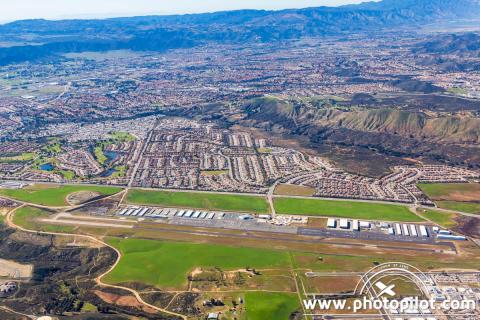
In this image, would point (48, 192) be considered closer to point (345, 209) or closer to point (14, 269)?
point (14, 269)

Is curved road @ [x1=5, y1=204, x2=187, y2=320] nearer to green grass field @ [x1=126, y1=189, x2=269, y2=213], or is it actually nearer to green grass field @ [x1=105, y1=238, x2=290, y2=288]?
green grass field @ [x1=105, y1=238, x2=290, y2=288]

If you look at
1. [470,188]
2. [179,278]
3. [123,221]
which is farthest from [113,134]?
[470,188]

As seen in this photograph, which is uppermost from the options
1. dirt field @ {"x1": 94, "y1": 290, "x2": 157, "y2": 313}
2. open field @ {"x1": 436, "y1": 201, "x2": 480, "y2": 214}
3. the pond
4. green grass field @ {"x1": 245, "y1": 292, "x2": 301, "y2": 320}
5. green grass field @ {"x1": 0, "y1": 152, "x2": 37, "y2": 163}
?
green grass field @ {"x1": 0, "y1": 152, "x2": 37, "y2": 163}

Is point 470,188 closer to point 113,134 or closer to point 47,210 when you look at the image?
point 47,210

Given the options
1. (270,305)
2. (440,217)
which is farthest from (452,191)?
(270,305)

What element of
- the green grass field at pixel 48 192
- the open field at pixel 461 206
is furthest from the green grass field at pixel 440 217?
the green grass field at pixel 48 192

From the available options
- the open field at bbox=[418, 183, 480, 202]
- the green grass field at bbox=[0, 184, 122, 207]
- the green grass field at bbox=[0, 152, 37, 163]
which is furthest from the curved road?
the open field at bbox=[418, 183, 480, 202]
